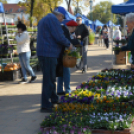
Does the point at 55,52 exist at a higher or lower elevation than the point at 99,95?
higher

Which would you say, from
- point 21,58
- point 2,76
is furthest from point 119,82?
point 2,76

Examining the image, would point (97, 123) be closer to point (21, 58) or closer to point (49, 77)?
point (49, 77)

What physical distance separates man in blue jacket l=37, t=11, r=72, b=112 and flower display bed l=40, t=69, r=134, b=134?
46cm

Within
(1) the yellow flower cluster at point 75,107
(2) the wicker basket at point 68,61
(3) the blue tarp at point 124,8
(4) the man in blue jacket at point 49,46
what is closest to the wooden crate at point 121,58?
(3) the blue tarp at point 124,8

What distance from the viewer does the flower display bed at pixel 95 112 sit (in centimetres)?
375

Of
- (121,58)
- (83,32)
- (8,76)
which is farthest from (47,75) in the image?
(121,58)

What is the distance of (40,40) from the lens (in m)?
4.98

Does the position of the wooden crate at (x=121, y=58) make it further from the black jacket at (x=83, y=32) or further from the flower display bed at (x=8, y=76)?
the flower display bed at (x=8, y=76)

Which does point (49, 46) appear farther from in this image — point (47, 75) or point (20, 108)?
point (20, 108)

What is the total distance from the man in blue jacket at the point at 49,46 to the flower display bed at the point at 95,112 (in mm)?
465

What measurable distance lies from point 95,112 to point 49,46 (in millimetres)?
1516

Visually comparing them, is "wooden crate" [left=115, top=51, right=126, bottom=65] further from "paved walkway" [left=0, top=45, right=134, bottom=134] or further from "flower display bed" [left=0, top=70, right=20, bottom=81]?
"flower display bed" [left=0, top=70, right=20, bottom=81]

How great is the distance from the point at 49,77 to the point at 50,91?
288 mm

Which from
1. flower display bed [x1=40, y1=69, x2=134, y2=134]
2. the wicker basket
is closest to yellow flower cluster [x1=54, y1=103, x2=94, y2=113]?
flower display bed [x1=40, y1=69, x2=134, y2=134]
